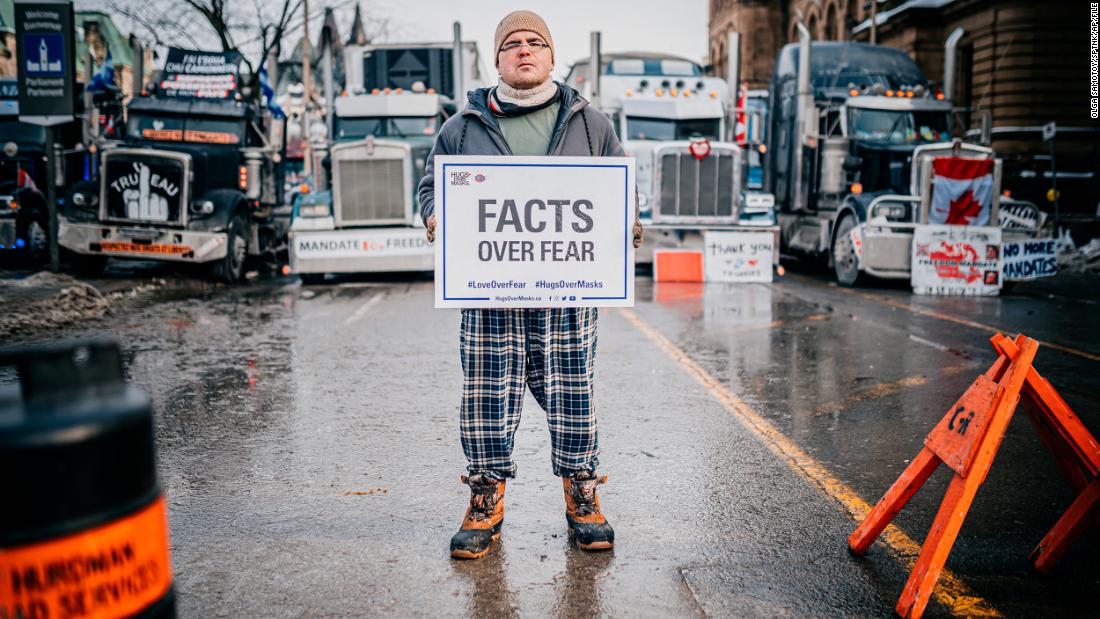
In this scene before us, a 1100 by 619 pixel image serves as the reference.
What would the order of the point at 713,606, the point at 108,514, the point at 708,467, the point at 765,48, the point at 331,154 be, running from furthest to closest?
the point at 765,48 → the point at 331,154 → the point at 708,467 → the point at 713,606 → the point at 108,514

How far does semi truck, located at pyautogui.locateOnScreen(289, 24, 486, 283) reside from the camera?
1507cm

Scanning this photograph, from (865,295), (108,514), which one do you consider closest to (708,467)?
(108,514)

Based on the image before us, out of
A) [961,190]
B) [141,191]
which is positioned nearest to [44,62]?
[141,191]

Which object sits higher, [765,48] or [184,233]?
[765,48]

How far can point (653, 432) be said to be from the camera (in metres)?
5.75

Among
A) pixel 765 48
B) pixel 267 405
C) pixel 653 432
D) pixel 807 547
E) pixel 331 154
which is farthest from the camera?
pixel 765 48

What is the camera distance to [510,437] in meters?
3.99

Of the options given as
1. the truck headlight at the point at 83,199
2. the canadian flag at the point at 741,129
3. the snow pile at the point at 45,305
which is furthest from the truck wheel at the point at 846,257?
the truck headlight at the point at 83,199

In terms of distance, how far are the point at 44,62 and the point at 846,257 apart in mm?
12684

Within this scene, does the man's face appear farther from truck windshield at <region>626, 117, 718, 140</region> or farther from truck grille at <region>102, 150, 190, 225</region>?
truck windshield at <region>626, 117, 718, 140</region>

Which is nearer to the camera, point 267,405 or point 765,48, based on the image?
point 267,405

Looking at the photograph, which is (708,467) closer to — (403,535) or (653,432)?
(653,432)

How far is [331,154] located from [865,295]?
8726mm

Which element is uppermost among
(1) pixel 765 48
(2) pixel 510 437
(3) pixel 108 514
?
(1) pixel 765 48
